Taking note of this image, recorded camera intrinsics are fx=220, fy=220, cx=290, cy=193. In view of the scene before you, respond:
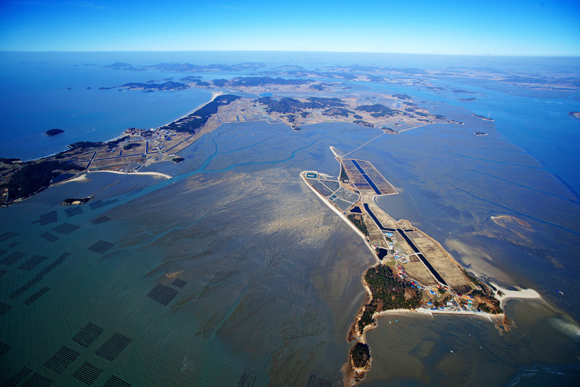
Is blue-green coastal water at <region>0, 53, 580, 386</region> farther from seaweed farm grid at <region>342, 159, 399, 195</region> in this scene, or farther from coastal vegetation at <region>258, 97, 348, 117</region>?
coastal vegetation at <region>258, 97, 348, 117</region>

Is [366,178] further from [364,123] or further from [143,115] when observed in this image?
[143,115]

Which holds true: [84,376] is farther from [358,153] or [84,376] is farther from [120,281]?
[358,153]

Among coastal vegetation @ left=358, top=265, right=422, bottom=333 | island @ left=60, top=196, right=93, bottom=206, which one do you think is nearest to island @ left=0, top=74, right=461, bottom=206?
island @ left=60, top=196, right=93, bottom=206

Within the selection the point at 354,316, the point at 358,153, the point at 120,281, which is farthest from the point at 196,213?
the point at 358,153

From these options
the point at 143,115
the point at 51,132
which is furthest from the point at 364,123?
the point at 51,132

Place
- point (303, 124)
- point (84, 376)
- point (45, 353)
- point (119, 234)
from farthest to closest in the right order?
point (303, 124)
point (119, 234)
point (45, 353)
point (84, 376)

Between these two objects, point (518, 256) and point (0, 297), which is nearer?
point (0, 297)
